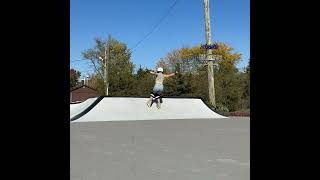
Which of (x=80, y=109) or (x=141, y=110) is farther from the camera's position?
(x=80, y=109)

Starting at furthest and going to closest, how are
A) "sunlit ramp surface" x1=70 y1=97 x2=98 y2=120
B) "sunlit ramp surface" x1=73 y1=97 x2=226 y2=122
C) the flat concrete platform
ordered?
"sunlit ramp surface" x1=70 y1=97 x2=98 y2=120
"sunlit ramp surface" x1=73 y1=97 x2=226 y2=122
the flat concrete platform

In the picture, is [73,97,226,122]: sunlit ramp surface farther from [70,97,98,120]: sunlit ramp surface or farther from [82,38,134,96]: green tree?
[82,38,134,96]: green tree

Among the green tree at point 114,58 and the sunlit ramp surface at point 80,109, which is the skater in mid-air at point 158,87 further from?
the green tree at point 114,58

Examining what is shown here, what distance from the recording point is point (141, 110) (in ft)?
57.5

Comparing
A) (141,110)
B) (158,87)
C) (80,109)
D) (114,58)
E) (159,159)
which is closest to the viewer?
(159,159)

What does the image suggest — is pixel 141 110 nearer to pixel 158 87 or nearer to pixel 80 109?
pixel 158 87

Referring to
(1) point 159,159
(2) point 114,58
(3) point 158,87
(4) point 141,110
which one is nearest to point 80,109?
(4) point 141,110

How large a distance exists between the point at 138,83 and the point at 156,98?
934 inches

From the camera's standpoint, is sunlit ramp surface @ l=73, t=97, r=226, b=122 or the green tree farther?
the green tree

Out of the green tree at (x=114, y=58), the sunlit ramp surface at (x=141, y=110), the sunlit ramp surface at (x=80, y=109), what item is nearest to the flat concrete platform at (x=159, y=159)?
the sunlit ramp surface at (x=141, y=110)

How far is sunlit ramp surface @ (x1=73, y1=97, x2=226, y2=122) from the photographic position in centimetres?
1625

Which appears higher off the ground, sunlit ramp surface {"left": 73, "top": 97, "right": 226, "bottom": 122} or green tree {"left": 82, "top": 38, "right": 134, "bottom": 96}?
green tree {"left": 82, "top": 38, "right": 134, "bottom": 96}

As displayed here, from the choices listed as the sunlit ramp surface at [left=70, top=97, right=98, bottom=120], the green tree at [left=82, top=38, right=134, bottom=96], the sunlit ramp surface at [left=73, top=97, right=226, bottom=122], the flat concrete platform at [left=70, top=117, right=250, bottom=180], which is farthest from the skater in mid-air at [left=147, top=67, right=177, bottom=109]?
the green tree at [left=82, top=38, right=134, bottom=96]
